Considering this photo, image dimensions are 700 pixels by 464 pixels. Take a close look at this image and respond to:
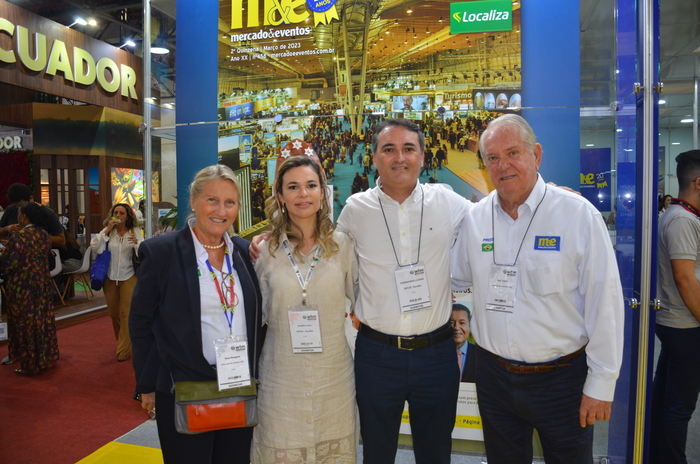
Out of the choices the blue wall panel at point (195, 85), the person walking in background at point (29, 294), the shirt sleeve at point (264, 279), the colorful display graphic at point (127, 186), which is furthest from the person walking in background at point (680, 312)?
the colorful display graphic at point (127, 186)

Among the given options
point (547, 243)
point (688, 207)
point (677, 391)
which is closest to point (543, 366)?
point (547, 243)

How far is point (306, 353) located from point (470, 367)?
160 cm

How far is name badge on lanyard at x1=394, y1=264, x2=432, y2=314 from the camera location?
191 cm

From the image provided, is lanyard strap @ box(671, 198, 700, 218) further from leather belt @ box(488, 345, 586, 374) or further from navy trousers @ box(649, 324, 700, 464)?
leather belt @ box(488, 345, 586, 374)

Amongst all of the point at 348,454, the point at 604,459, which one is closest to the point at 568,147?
the point at 604,459

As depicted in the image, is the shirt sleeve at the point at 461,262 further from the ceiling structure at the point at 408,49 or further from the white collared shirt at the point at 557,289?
the ceiling structure at the point at 408,49

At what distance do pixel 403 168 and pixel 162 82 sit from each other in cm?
232

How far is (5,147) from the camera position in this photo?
33.4 ft

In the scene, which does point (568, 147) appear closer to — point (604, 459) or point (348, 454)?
point (604, 459)

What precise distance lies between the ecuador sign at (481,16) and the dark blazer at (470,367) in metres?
2.05

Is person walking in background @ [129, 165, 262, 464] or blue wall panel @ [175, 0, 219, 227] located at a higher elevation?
blue wall panel @ [175, 0, 219, 227]

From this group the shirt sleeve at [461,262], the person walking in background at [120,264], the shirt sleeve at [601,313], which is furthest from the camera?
the person walking in background at [120,264]

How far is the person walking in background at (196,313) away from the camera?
1.76 metres

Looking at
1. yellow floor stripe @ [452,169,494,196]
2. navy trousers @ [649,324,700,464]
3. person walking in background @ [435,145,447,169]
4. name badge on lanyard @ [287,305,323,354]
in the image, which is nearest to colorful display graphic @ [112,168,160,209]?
person walking in background @ [435,145,447,169]
